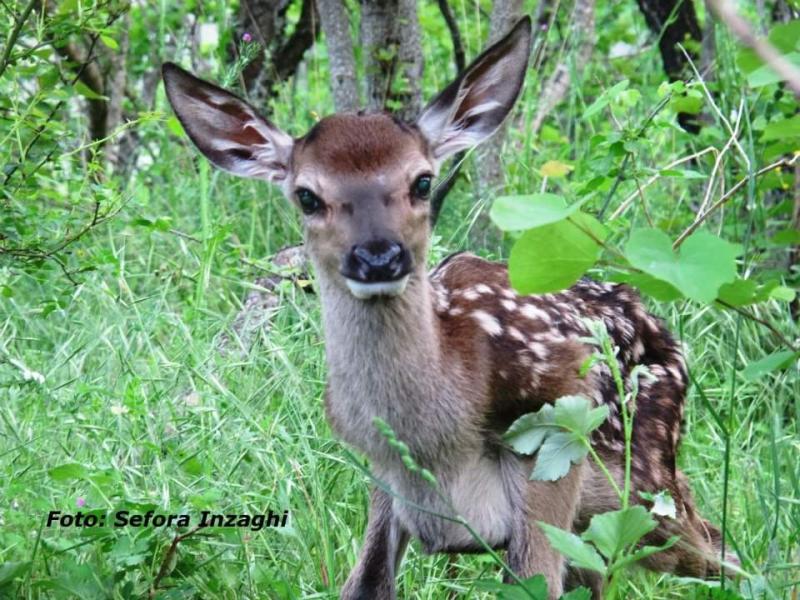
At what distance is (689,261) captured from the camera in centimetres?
238

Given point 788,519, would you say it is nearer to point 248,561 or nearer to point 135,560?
point 248,561

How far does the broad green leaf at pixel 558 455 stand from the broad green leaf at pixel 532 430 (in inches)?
1.0

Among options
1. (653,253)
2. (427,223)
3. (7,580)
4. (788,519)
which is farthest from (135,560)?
(788,519)

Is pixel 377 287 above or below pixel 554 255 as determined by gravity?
below

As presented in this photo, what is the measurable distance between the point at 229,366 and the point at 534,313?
130 centimetres

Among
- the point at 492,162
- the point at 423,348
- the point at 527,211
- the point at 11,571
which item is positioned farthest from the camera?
the point at 492,162

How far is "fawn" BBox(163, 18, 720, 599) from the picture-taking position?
364cm

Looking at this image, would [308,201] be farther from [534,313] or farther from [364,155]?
[534,313]

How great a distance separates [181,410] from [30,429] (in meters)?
→ 0.49

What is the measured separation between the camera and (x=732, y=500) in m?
4.71

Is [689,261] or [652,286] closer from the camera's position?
[689,261]

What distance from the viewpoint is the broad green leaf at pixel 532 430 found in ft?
9.61

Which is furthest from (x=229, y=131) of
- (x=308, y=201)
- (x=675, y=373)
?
(x=675, y=373)

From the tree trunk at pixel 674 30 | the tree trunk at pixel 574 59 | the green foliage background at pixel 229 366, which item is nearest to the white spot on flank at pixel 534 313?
the green foliage background at pixel 229 366
